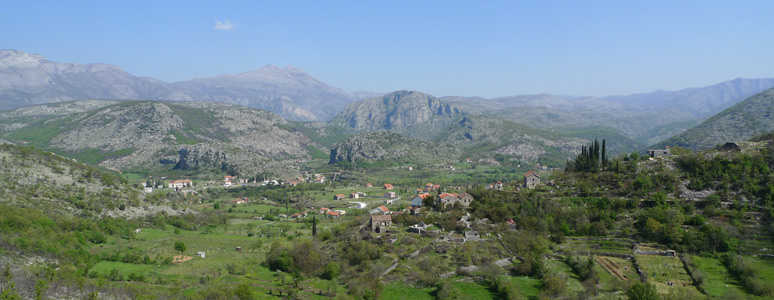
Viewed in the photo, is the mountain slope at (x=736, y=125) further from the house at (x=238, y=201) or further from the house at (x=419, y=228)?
the house at (x=238, y=201)

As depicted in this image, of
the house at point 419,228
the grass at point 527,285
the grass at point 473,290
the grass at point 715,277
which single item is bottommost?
the grass at point 473,290

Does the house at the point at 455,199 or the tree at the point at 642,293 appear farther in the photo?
the house at the point at 455,199

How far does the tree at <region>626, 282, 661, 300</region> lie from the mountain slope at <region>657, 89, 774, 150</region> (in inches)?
5116

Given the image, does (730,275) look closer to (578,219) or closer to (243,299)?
(578,219)

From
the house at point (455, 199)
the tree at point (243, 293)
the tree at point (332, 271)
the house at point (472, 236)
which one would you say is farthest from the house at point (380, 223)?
the tree at point (243, 293)

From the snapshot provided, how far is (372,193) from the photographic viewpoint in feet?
365

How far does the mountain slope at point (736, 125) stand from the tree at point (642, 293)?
426 feet

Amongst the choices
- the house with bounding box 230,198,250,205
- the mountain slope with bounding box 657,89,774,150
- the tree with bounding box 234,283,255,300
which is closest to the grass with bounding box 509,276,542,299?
the tree with bounding box 234,283,255,300

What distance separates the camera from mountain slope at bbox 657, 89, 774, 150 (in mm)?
141500

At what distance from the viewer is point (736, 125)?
151 metres

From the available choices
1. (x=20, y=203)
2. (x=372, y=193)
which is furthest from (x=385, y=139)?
(x=20, y=203)

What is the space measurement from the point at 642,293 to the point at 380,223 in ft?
104

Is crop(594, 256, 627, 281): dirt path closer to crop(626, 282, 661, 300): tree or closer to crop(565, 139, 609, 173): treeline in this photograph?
crop(626, 282, 661, 300): tree

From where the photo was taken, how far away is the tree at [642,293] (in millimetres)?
32438
